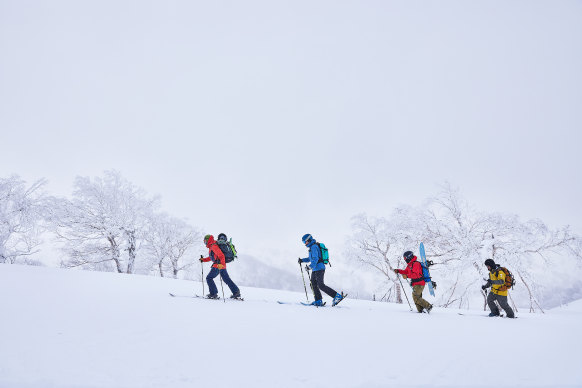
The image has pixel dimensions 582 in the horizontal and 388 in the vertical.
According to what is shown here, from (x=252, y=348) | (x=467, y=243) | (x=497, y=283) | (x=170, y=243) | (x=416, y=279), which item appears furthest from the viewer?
(x=170, y=243)

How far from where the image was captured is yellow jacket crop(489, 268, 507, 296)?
9.23 meters

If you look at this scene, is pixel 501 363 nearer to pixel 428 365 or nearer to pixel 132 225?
pixel 428 365

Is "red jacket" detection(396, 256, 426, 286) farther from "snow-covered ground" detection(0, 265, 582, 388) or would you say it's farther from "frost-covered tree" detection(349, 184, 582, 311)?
"frost-covered tree" detection(349, 184, 582, 311)

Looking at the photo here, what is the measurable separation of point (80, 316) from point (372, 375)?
5490 mm

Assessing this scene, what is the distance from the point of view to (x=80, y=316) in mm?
5566

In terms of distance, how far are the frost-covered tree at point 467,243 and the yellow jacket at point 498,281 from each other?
31.7 feet

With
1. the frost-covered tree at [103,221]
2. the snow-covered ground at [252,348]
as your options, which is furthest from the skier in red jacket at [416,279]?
the frost-covered tree at [103,221]

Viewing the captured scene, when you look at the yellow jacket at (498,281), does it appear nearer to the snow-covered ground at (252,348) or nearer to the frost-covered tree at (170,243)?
the snow-covered ground at (252,348)

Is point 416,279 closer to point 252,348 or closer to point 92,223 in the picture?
point 252,348

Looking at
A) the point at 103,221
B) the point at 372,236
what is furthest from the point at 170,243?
the point at 372,236

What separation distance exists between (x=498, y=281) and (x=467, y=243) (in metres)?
11.2

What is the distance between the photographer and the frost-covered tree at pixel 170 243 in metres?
30.9

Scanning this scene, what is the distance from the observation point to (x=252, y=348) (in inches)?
174

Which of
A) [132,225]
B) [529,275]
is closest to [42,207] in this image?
[132,225]
